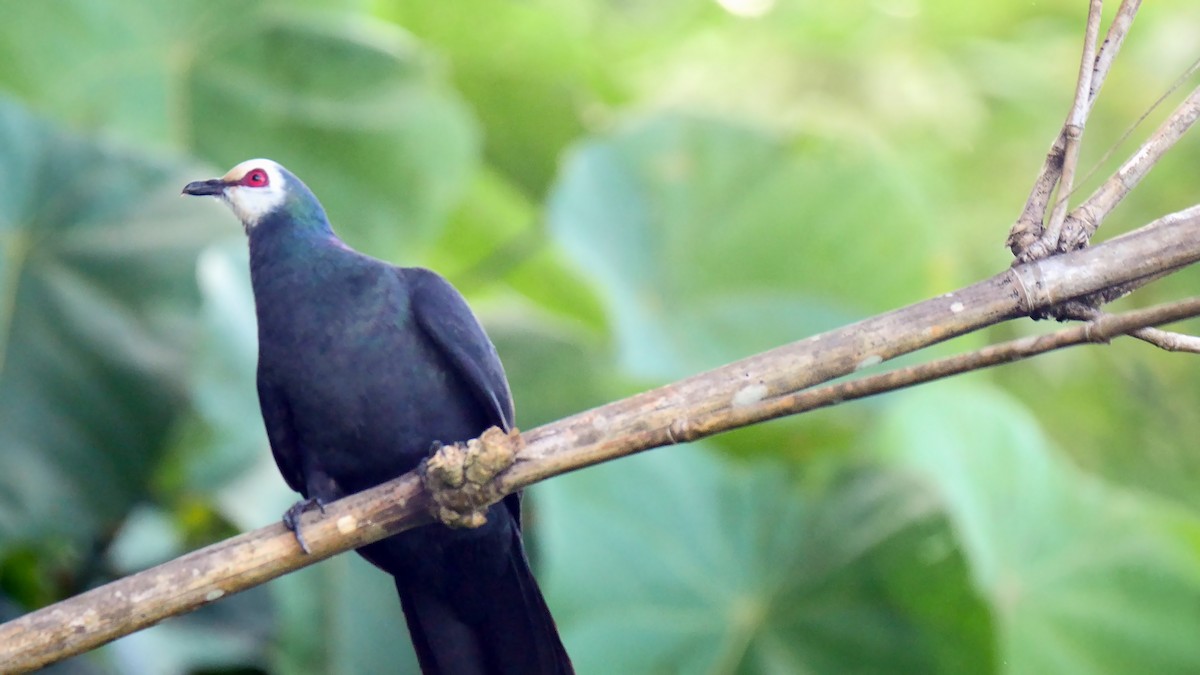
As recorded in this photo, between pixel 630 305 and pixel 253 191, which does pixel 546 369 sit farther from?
pixel 253 191

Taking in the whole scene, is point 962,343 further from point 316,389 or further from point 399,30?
point 316,389

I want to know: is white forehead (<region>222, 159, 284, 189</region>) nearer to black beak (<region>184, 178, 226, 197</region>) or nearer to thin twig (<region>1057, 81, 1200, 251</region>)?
black beak (<region>184, 178, 226, 197</region>)

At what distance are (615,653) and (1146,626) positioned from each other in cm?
156

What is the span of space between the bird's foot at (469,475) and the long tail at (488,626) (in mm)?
461

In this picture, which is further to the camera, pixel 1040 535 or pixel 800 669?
pixel 1040 535

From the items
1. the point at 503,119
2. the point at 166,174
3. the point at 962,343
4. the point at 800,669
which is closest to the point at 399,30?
the point at 503,119

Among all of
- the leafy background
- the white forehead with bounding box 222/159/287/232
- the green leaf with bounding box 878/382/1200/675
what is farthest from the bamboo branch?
the green leaf with bounding box 878/382/1200/675

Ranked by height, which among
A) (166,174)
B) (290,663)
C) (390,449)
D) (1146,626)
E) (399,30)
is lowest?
(1146,626)

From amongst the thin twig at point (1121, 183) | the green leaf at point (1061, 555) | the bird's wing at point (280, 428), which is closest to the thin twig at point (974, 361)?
the thin twig at point (1121, 183)

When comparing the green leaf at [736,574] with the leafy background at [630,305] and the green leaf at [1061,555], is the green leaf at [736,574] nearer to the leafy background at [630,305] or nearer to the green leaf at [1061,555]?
the leafy background at [630,305]

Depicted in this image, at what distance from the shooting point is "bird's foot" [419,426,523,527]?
1504 millimetres

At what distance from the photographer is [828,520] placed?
10.0 feet

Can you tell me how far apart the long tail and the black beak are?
2.48 ft

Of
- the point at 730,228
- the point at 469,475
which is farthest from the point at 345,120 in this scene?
the point at 469,475
